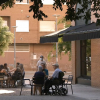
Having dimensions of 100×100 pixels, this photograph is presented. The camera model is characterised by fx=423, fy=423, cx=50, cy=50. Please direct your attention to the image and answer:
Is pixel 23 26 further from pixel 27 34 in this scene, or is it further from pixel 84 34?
pixel 84 34

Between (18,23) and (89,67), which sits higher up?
(18,23)

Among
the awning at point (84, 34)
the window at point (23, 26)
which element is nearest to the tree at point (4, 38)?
the window at point (23, 26)

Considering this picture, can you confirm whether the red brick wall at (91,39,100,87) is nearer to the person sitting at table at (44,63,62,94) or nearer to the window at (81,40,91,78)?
the window at (81,40,91,78)

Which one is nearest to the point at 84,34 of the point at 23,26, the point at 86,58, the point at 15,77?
the point at 15,77

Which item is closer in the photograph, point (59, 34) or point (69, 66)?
point (59, 34)

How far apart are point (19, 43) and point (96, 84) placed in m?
34.9

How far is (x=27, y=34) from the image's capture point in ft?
184

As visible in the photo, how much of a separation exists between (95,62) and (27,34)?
111ft

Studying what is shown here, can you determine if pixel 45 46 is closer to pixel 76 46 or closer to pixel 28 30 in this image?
pixel 28 30

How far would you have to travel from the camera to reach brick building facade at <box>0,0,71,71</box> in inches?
2197

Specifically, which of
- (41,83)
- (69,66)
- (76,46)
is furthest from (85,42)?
(69,66)

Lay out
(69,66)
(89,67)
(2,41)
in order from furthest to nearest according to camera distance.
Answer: (69,66), (2,41), (89,67)

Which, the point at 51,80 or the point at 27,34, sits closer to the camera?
the point at 51,80

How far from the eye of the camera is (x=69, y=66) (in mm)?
55688
